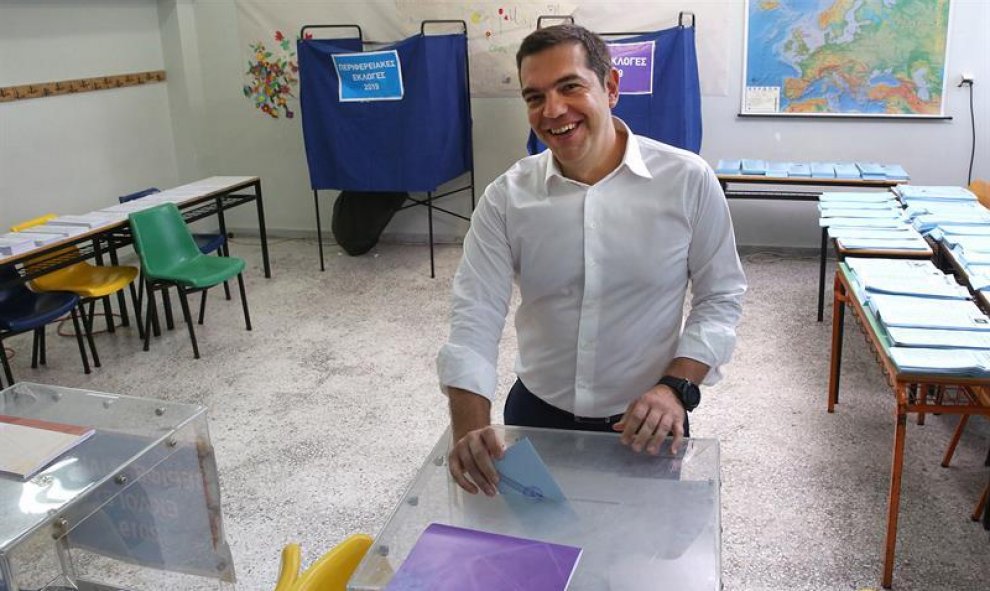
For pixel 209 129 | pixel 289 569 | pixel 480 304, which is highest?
pixel 209 129

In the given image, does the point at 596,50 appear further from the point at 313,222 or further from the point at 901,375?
the point at 313,222

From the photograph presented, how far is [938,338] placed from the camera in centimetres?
246

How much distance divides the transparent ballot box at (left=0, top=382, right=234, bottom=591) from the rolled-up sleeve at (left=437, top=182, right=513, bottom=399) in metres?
0.81

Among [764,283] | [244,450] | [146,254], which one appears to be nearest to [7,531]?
[244,450]

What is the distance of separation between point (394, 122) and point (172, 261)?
1612 millimetres

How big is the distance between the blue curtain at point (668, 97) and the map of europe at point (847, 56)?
1.94 feet

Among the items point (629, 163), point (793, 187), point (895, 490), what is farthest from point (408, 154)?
point (629, 163)

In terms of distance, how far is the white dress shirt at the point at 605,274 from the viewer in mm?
1604

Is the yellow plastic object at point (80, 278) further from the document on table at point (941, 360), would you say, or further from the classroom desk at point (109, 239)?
the document on table at point (941, 360)

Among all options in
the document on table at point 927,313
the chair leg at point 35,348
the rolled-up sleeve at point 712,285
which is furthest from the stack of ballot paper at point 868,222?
the chair leg at point 35,348

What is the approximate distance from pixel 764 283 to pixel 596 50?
3.99 meters

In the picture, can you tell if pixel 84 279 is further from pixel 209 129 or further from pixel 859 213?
pixel 859 213

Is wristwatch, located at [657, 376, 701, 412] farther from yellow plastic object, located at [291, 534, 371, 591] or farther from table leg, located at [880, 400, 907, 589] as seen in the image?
table leg, located at [880, 400, 907, 589]

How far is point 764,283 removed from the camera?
5223 millimetres
